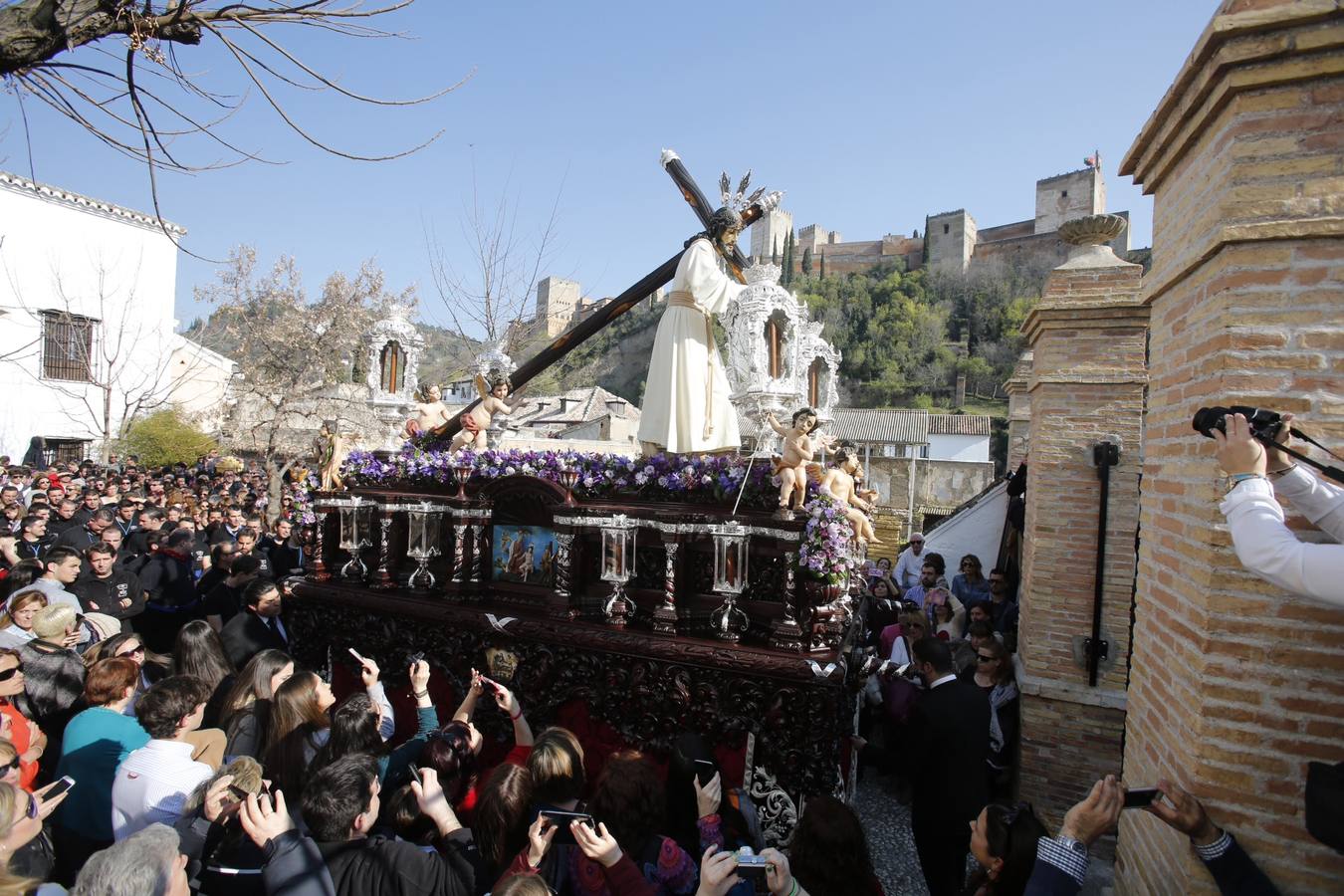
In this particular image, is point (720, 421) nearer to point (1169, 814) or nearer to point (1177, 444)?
point (1177, 444)

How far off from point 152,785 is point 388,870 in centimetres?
146

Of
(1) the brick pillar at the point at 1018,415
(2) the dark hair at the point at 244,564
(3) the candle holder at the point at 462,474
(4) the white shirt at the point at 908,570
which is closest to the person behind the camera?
(3) the candle holder at the point at 462,474

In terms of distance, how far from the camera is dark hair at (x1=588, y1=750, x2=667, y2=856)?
3.38 meters

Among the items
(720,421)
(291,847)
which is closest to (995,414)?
(720,421)

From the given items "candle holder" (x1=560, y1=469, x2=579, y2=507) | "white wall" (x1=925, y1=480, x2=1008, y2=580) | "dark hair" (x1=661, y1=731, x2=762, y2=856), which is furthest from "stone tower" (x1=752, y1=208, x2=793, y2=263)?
"dark hair" (x1=661, y1=731, x2=762, y2=856)

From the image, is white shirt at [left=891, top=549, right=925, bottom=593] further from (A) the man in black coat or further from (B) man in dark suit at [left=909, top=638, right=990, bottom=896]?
(A) the man in black coat

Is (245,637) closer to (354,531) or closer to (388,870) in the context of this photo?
(354,531)

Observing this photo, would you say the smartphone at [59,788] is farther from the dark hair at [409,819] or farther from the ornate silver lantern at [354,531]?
the ornate silver lantern at [354,531]

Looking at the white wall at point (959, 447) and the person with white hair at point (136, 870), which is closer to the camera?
the person with white hair at point (136, 870)

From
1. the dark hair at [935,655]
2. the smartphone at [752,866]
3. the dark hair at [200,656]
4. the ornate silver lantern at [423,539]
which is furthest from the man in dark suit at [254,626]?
the dark hair at [935,655]

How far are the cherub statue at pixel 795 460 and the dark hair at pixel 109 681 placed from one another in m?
3.98

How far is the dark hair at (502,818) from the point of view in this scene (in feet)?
11.0

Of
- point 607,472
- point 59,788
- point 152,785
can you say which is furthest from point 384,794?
point 607,472

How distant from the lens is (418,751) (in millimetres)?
4074
